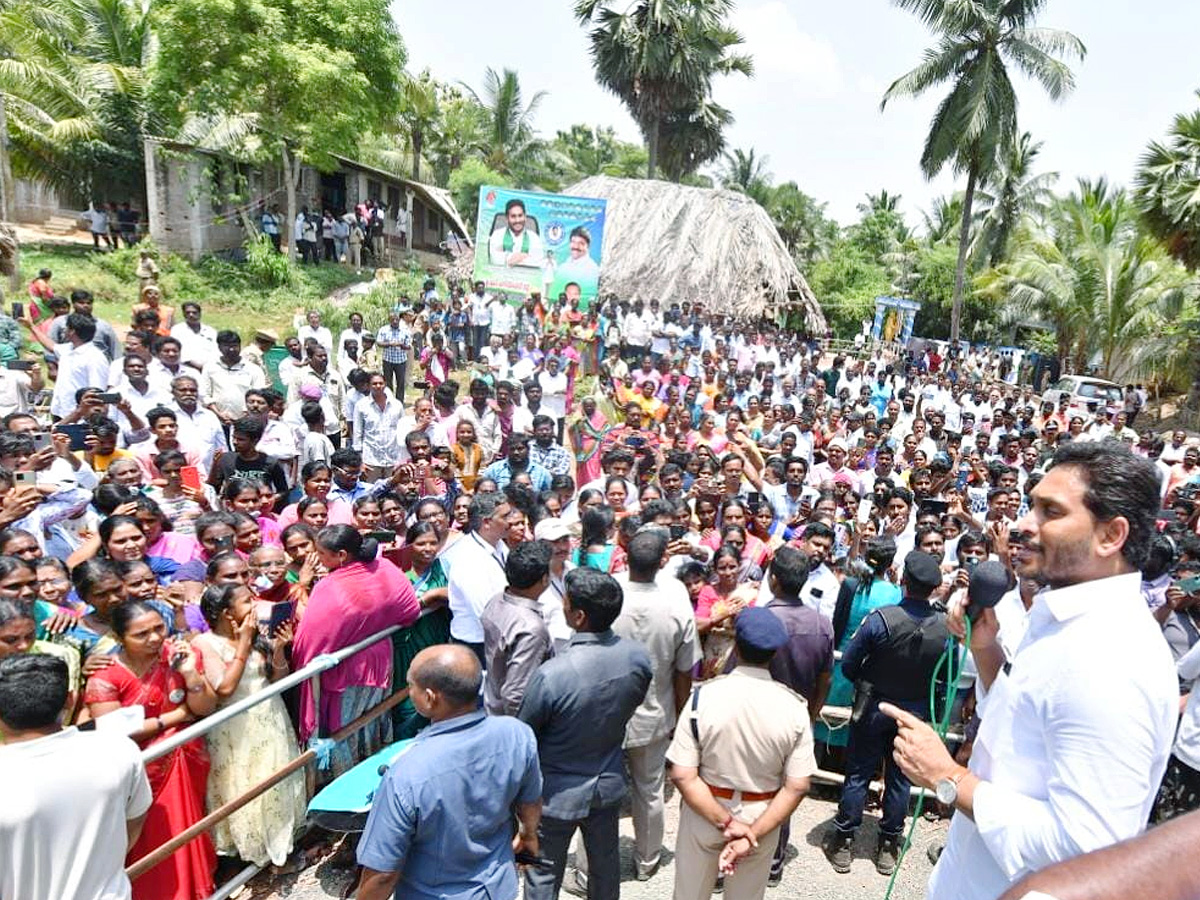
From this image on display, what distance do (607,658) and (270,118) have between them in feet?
58.1

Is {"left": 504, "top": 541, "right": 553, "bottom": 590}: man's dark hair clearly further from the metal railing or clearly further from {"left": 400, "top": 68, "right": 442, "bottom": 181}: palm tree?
{"left": 400, "top": 68, "right": 442, "bottom": 181}: palm tree

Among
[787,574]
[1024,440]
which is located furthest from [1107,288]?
[787,574]

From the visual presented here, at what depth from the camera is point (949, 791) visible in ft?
5.74

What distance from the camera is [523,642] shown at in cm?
336

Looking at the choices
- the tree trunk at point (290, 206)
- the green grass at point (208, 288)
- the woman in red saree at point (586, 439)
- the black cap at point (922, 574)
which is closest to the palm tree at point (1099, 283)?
the green grass at point (208, 288)

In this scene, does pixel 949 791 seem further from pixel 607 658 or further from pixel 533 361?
pixel 533 361

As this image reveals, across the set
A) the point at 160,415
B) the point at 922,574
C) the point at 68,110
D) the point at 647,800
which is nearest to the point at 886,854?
the point at 647,800

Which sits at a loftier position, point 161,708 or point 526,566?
point 526,566

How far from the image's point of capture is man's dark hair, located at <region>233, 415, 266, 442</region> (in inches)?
236

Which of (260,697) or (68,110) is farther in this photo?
(68,110)

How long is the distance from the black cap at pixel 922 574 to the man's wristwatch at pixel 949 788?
209 centimetres

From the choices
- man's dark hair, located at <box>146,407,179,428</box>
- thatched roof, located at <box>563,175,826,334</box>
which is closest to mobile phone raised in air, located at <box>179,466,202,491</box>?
man's dark hair, located at <box>146,407,179,428</box>

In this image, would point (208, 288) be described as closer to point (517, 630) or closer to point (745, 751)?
point (517, 630)

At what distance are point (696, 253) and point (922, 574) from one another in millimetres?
18590
